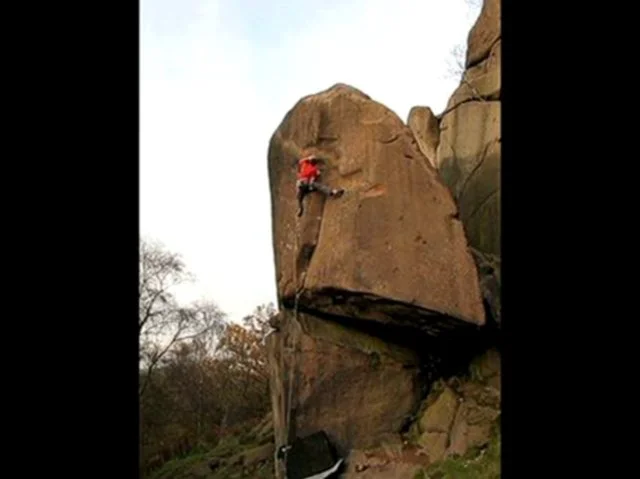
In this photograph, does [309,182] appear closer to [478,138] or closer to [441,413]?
[478,138]

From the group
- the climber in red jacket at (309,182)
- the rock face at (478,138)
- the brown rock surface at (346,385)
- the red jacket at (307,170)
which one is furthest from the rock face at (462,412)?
the red jacket at (307,170)

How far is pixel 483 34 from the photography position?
948 centimetres

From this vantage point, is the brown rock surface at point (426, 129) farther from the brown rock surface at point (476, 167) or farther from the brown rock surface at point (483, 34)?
the brown rock surface at point (483, 34)

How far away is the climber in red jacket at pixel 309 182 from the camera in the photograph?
8.87 m

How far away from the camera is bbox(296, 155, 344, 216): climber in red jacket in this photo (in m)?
8.87

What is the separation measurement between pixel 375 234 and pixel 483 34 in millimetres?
2833

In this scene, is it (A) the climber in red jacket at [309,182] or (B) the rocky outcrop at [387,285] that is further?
(A) the climber in red jacket at [309,182]

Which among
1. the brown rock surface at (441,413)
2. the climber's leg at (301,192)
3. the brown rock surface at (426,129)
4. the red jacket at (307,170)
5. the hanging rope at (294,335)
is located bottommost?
the brown rock surface at (441,413)

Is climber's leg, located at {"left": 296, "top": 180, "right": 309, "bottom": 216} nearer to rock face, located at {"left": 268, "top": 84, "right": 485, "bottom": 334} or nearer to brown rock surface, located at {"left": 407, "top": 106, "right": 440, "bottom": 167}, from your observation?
rock face, located at {"left": 268, "top": 84, "right": 485, "bottom": 334}

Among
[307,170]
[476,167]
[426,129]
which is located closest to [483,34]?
[426,129]
